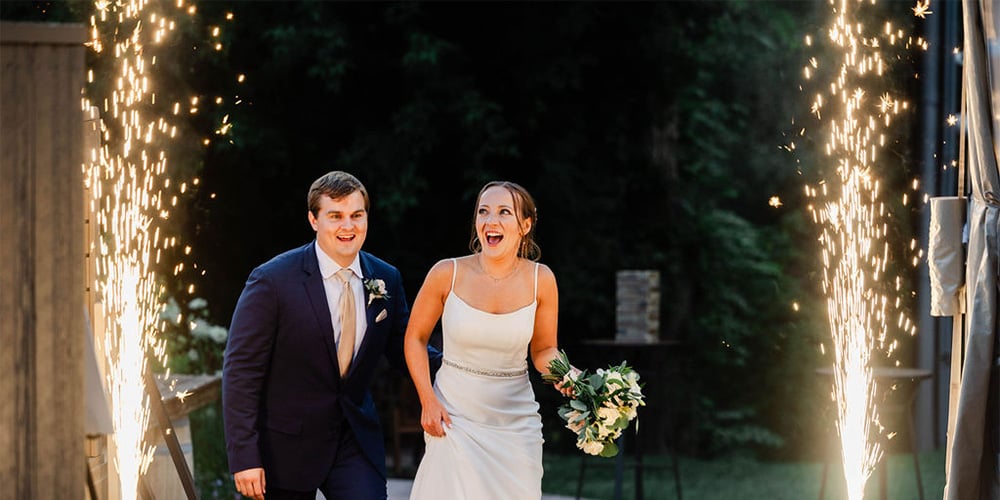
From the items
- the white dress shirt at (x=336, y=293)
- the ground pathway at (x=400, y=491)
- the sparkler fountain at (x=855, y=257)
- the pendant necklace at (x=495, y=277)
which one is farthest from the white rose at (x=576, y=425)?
the ground pathway at (x=400, y=491)

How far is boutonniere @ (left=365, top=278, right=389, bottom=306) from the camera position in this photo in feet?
13.9

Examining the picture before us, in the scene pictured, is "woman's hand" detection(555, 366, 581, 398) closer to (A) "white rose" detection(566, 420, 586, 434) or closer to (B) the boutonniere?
(A) "white rose" detection(566, 420, 586, 434)

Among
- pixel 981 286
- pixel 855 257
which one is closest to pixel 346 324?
pixel 981 286

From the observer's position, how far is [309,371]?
Answer: 4.14m

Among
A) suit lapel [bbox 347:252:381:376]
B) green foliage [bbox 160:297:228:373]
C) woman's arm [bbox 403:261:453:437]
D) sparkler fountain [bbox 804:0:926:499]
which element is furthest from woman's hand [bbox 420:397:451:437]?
green foliage [bbox 160:297:228:373]

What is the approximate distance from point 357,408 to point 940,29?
29.5 feet

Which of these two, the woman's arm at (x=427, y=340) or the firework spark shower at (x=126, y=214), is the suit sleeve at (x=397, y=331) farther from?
the firework spark shower at (x=126, y=214)

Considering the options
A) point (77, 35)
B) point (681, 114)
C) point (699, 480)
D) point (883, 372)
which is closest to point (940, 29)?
point (681, 114)

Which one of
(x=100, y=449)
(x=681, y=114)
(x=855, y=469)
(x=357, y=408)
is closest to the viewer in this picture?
(x=357, y=408)

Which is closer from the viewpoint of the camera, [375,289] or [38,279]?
[38,279]

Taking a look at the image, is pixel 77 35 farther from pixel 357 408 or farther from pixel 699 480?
pixel 699 480

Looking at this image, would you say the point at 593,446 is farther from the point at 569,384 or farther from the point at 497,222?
the point at 497,222

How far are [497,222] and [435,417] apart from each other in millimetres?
681

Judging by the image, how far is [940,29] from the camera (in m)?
11.6
